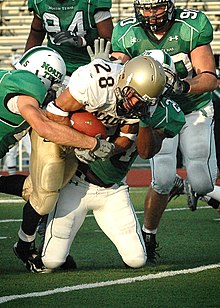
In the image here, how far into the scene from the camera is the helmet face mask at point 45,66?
16.1 feet

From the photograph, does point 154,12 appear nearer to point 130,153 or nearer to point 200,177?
point 130,153

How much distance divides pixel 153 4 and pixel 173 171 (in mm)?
935

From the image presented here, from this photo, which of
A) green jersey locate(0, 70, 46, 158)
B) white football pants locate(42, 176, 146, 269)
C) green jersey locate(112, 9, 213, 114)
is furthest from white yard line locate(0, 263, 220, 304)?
green jersey locate(112, 9, 213, 114)

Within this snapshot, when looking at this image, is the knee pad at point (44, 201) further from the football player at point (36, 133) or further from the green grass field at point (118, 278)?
the green grass field at point (118, 278)

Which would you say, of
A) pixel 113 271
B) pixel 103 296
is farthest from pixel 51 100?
pixel 103 296

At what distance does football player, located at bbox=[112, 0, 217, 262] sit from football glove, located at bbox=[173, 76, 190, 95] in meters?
0.15

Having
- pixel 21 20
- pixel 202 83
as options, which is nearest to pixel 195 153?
pixel 202 83

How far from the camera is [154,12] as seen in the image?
5172 millimetres

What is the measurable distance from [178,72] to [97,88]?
1114 mm

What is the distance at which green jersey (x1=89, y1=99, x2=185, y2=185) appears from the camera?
464 centimetres

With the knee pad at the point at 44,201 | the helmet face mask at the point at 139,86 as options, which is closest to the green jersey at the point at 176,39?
the helmet face mask at the point at 139,86

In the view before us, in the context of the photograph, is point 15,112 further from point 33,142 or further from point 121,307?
point 121,307

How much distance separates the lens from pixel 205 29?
5.34 m

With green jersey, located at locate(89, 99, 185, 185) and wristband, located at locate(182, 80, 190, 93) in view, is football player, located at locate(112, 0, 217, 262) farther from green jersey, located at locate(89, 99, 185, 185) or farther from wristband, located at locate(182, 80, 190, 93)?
green jersey, located at locate(89, 99, 185, 185)
